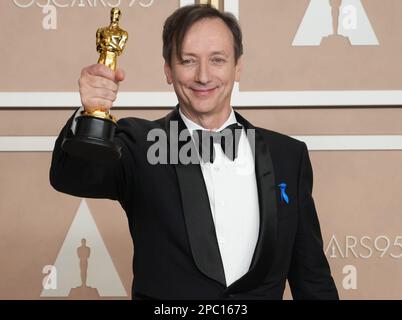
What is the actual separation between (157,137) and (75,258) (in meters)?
0.84

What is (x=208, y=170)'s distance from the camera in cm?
143

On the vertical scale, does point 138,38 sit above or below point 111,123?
above

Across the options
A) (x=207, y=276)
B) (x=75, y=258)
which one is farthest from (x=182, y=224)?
(x=75, y=258)

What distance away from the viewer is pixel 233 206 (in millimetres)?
1393

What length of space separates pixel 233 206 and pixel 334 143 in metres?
0.81

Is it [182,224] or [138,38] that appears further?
[138,38]

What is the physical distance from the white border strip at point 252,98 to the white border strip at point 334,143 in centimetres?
10

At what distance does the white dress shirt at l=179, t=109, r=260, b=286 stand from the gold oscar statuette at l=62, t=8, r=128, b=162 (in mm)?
309

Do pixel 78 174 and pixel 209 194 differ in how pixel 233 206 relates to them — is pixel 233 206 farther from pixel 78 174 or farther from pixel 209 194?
pixel 78 174

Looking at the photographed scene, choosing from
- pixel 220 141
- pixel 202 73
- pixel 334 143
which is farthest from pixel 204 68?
pixel 334 143

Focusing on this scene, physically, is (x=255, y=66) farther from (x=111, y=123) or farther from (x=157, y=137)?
(x=111, y=123)

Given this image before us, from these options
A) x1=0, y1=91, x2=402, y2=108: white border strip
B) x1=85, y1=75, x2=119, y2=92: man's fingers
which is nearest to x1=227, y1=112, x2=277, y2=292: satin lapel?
x1=85, y1=75, x2=119, y2=92: man's fingers
